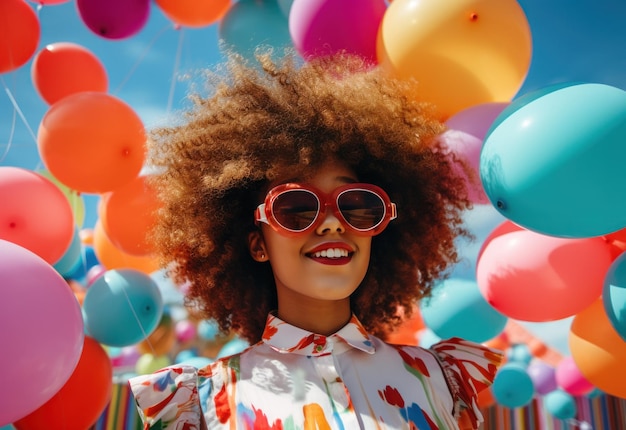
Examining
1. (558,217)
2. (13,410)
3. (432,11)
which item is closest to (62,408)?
(13,410)

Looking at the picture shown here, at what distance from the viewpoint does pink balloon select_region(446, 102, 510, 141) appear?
2.22m

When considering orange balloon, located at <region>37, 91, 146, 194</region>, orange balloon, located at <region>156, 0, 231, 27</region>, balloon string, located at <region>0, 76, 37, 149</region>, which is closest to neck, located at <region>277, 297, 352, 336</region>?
orange balloon, located at <region>37, 91, 146, 194</region>

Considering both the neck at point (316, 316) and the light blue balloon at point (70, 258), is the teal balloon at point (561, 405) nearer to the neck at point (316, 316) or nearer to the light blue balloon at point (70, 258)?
the neck at point (316, 316)

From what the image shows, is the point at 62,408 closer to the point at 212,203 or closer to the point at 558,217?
the point at 212,203

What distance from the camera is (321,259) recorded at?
5.06 ft

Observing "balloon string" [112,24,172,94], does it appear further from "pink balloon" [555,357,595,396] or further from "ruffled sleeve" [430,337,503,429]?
"pink balloon" [555,357,595,396]

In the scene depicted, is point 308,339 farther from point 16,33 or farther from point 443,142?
point 16,33

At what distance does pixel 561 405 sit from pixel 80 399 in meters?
3.77

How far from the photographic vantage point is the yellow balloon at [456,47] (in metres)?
2.27

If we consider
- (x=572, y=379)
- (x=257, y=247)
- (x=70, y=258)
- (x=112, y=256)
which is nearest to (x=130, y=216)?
(x=112, y=256)

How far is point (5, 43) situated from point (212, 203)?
1.81 metres

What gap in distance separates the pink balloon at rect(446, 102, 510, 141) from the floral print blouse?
1018 mm

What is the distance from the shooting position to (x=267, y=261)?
1876 mm

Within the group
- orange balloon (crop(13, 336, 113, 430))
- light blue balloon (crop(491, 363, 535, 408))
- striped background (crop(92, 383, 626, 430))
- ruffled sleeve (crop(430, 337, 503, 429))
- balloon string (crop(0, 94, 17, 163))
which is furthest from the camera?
striped background (crop(92, 383, 626, 430))
